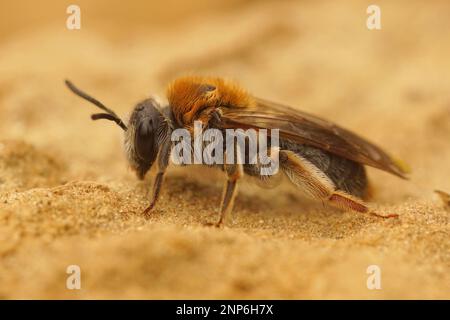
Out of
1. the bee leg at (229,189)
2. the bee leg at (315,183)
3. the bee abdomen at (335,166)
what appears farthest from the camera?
the bee abdomen at (335,166)

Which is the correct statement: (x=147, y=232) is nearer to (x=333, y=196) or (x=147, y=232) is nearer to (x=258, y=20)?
(x=333, y=196)

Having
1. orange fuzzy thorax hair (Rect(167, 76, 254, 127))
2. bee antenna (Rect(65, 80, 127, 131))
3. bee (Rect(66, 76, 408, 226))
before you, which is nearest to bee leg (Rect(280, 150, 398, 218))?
bee (Rect(66, 76, 408, 226))

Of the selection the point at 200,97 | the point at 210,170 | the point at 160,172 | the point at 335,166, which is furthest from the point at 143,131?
the point at 335,166

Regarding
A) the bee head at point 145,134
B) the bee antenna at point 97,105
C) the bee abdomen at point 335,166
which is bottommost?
the bee abdomen at point 335,166

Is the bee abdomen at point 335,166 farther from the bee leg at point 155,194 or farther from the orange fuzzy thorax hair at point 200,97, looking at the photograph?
the bee leg at point 155,194

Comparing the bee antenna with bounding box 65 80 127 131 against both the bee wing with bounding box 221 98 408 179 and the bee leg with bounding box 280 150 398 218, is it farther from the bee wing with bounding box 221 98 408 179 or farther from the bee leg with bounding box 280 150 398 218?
the bee leg with bounding box 280 150 398 218

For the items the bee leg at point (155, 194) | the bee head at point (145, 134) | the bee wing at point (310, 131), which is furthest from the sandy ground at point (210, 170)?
the bee wing at point (310, 131)
